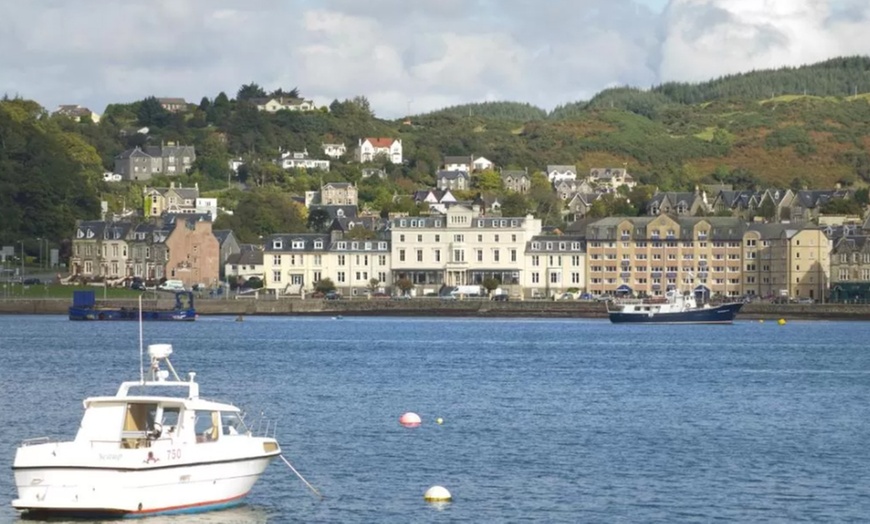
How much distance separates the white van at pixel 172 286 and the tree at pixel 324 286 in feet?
36.7

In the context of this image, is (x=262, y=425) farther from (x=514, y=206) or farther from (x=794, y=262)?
(x=514, y=206)

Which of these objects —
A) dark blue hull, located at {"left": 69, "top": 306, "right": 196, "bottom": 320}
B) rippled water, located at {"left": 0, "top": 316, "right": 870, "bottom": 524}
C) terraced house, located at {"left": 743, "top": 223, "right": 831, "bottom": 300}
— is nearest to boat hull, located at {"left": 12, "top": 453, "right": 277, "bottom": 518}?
rippled water, located at {"left": 0, "top": 316, "right": 870, "bottom": 524}

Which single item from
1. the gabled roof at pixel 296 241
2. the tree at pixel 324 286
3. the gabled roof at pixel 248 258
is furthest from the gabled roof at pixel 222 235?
the tree at pixel 324 286

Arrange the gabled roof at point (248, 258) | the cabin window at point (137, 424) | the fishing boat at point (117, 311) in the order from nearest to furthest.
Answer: the cabin window at point (137, 424) < the fishing boat at point (117, 311) < the gabled roof at point (248, 258)

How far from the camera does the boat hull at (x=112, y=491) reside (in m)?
32.2

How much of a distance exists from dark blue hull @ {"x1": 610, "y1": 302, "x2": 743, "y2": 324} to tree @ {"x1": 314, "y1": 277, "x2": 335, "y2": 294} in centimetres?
3034

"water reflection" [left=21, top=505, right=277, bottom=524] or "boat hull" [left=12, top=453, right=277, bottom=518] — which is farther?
"water reflection" [left=21, top=505, right=277, bottom=524]

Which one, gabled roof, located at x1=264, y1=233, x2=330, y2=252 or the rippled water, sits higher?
gabled roof, located at x1=264, y1=233, x2=330, y2=252

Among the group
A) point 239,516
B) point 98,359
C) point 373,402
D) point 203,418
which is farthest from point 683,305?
point 239,516

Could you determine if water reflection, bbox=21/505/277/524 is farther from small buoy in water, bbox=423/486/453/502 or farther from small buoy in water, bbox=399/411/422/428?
small buoy in water, bbox=399/411/422/428

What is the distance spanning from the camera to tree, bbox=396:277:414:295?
14812cm

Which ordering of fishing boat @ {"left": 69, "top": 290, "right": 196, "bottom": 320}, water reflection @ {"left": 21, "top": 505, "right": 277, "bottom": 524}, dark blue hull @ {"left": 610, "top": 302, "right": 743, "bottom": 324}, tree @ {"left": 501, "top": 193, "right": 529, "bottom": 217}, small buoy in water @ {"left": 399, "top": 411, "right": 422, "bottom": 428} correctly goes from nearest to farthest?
water reflection @ {"left": 21, "top": 505, "right": 277, "bottom": 524} → small buoy in water @ {"left": 399, "top": 411, "right": 422, "bottom": 428} → dark blue hull @ {"left": 610, "top": 302, "right": 743, "bottom": 324} → fishing boat @ {"left": 69, "top": 290, "right": 196, "bottom": 320} → tree @ {"left": 501, "top": 193, "right": 529, "bottom": 217}

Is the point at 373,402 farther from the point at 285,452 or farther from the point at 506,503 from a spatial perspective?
the point at 506,503

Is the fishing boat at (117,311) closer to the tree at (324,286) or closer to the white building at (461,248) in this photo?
the tree at (324,286)
